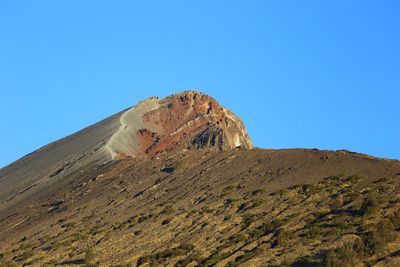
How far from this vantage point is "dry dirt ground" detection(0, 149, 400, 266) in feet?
168

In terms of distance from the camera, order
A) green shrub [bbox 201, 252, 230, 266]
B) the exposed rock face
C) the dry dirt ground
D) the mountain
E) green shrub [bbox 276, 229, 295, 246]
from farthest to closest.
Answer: the exposed rock face → green shrub [bbox 276, 229, 295, 246] → green shrub [bbox 201, 252, 230, 266] → the mountain → the dry dirt ground

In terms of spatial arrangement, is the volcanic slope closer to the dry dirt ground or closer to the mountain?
the mountain

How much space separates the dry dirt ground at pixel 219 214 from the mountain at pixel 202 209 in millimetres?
104

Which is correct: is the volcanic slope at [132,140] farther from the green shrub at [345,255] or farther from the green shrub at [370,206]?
the green shrub at [345,255]

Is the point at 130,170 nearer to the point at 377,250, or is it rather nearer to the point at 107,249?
the point at 107,249

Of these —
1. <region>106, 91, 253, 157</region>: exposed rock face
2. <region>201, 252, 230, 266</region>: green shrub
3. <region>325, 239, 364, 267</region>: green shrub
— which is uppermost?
<region>106, 91, 253, 157</region>: exposed rock face

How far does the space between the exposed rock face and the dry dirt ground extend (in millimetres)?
14447

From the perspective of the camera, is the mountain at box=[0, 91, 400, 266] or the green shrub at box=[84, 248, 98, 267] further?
the green shrub at box=[84, 248, 98, 267]

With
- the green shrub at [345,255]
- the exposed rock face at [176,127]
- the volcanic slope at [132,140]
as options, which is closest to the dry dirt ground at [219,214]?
the green shrub at [345,255]

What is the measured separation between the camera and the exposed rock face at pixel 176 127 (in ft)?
336

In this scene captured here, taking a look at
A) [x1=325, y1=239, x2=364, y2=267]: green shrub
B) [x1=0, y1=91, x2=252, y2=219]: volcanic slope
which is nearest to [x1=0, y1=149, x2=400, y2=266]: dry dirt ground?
[x1=325, y1=239, x2=364, y2=267]: green shrub

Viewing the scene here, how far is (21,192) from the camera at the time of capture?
3733 inches

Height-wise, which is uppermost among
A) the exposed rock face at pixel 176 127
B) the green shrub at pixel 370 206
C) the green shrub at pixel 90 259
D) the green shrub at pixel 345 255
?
the exposed rock face at pixel 176 127

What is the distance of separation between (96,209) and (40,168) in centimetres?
3318
